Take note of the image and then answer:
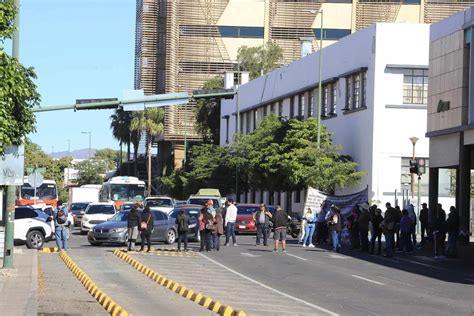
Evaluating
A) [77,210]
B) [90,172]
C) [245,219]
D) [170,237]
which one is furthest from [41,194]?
[90,172]

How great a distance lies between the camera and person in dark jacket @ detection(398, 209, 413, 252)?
3509cm

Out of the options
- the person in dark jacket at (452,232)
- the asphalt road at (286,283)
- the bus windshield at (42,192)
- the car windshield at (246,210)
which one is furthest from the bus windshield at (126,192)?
the person in dark jacket at (452,232)

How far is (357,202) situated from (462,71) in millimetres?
7603

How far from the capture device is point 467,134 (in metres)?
38.1

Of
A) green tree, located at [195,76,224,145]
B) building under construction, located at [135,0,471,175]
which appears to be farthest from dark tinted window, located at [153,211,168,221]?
building under construction, located at [135,0,471,175]

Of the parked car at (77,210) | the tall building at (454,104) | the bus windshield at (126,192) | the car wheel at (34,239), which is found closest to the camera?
the car wheel at (34,239)

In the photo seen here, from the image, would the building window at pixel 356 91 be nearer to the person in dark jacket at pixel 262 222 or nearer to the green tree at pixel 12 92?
the person in dark jacket at pixel 262 222

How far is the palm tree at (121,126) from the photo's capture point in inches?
4173

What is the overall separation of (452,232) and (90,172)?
117488mm

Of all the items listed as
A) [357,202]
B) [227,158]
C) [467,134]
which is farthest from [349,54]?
[467,134]

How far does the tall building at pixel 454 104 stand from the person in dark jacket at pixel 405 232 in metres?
3.03

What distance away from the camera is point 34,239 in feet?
119

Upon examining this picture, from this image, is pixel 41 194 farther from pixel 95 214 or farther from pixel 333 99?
pixel 333 99

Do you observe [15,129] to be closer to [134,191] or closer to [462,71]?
[462,71]
